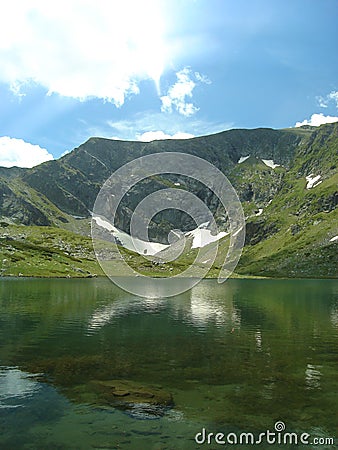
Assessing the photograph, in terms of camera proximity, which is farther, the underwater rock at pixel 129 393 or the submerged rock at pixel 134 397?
the underwater rock at pixel 129 393

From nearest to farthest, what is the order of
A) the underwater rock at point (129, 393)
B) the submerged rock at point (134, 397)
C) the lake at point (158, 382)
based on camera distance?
1. the lake at point (158, 382)
2. the submerged rock at point (134, 397)
3. the underwater rock at point (129, 393)

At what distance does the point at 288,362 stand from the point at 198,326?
2249 cm

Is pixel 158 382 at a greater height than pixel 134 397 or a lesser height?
lesser

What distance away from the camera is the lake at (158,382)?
21281 mm

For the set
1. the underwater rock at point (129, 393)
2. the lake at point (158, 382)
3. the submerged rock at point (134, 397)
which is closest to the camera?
the lake at point (158, 382)

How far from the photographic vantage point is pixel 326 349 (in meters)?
44.1

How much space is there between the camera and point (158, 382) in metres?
29.9

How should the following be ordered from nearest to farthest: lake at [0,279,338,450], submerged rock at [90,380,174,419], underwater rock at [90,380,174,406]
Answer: lake at [0,279,338,450] → submerged rock at [90,380,174,419] → underwater rock at [90,380,174,406]

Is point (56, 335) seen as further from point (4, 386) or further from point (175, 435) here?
point (175, 435)

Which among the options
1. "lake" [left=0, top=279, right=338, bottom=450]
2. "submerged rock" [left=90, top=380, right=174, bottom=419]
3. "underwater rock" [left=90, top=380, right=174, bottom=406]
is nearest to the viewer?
"lake" [left=0, top=279, right=338, bottom=450]

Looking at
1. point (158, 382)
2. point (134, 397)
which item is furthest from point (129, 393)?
point (158, 382)

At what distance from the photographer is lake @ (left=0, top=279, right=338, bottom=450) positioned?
69.8 ft

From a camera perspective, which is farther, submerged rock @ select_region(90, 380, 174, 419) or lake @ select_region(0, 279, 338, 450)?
submerged rock @ select_region(90, 380, 174, 419)

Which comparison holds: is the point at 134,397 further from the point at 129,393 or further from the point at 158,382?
the point at 158,382
